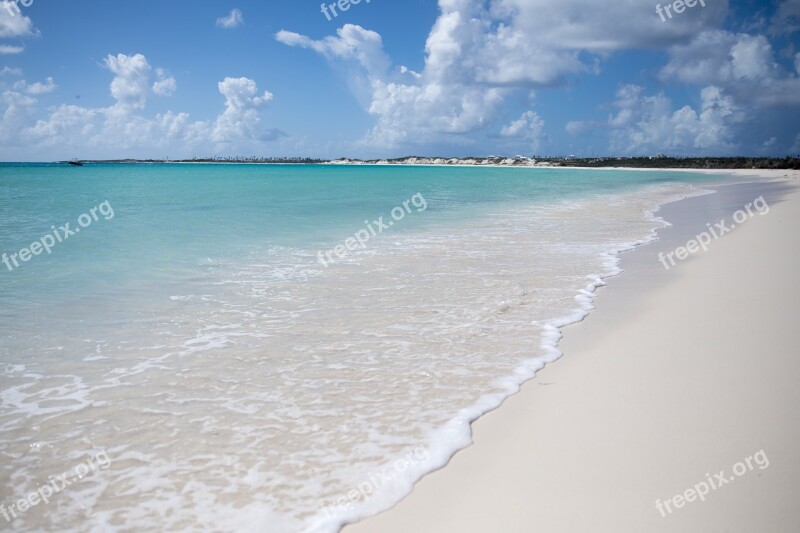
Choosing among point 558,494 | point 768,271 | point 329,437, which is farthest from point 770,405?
point 768,271

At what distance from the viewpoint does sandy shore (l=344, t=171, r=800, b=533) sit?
9.72 feet

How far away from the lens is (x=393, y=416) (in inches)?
165

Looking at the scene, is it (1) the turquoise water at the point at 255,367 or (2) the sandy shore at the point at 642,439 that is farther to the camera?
(1) the turquoise water at the point at 255,367

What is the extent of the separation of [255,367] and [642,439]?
12.5ft

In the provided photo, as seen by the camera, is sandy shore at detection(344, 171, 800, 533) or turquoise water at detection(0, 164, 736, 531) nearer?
Result: sandy shore at detection(344, 171, 800, 533)

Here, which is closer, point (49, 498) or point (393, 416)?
point (49, 498)

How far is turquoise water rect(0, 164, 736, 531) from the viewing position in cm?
333

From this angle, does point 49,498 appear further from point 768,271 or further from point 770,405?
point 768,271

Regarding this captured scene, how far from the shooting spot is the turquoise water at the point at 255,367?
3.33 metres

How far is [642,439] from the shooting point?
370 cm

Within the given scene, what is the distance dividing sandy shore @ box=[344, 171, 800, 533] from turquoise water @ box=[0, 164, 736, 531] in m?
0.30

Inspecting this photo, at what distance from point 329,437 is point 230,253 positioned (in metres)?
9.44

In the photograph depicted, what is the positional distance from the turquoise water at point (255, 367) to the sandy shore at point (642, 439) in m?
0.30

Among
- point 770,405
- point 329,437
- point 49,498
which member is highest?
point 770,405
